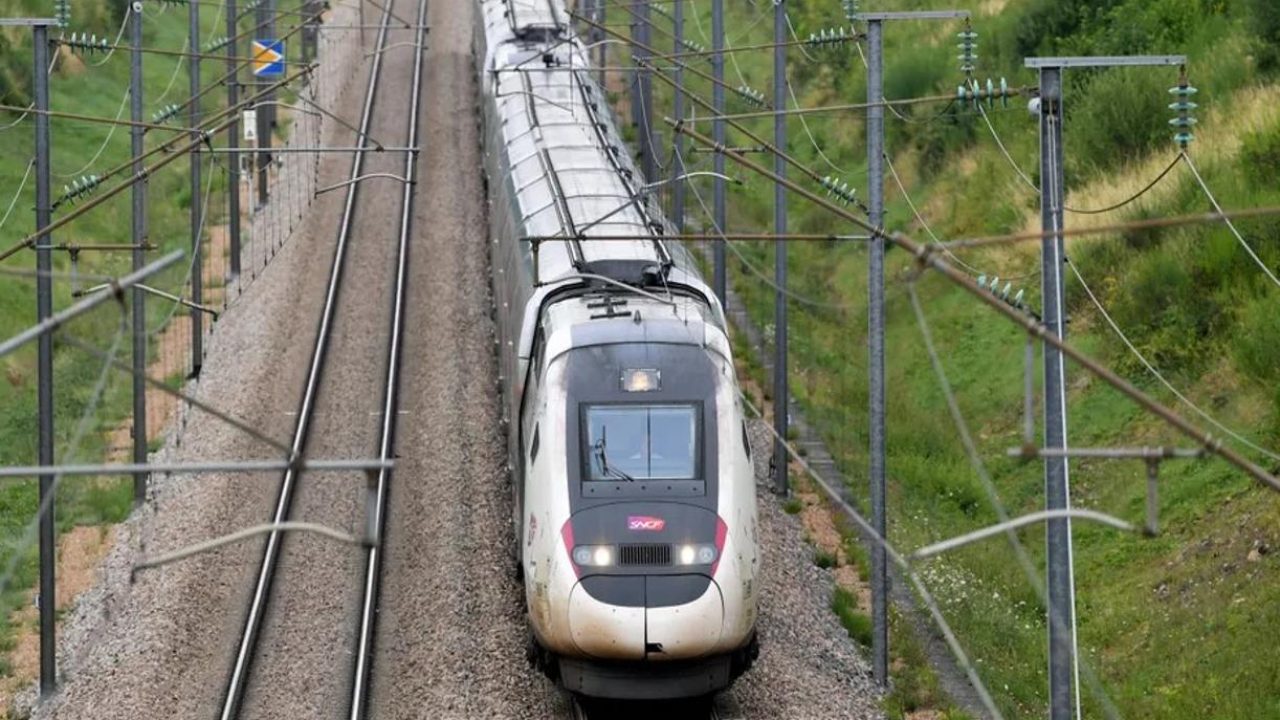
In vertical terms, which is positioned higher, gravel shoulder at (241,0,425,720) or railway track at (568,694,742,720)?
gravel shoulder at (241,0,425,720)

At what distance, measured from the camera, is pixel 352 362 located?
99.7ft

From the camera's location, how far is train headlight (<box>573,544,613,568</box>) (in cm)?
1688

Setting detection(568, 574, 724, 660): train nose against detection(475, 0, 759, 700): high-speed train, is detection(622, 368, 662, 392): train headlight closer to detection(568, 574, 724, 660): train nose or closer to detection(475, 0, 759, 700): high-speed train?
detection(475, 0, 759, 700): high-speed train

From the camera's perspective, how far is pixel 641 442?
17.7 metres

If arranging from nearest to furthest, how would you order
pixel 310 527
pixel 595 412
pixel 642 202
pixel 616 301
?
pixel 310 527 → pixel 595 412 → pixel 616 301 → pixel 642 202

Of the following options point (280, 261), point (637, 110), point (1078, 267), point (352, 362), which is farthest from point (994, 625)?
point (637, 110)

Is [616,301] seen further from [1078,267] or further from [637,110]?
[637,110]

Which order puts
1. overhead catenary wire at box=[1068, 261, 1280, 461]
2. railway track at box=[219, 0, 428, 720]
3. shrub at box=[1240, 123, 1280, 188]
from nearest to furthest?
overhead catenary wire at box=[1068, 261, 1280, 461]
railway track at box=[219, 0, 428, 720]
shrub at box=[1240, 123, 1280, 188]

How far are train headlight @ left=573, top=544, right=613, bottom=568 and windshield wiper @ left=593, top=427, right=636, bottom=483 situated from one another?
787 mm

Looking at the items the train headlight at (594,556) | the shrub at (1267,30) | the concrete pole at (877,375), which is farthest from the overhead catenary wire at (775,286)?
the shrub at (1267,30)

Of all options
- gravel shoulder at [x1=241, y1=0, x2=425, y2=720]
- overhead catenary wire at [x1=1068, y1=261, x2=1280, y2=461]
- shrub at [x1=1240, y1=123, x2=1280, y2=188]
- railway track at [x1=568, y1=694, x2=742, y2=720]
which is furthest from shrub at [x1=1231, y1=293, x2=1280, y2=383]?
gravel shoulder at [x1=241, y1=0, x2=425, y2=720]

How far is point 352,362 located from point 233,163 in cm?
771

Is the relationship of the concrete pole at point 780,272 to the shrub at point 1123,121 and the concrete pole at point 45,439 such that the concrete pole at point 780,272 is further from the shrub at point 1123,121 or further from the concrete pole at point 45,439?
the shrub at point 1123,121

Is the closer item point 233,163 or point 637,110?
point 233,163
